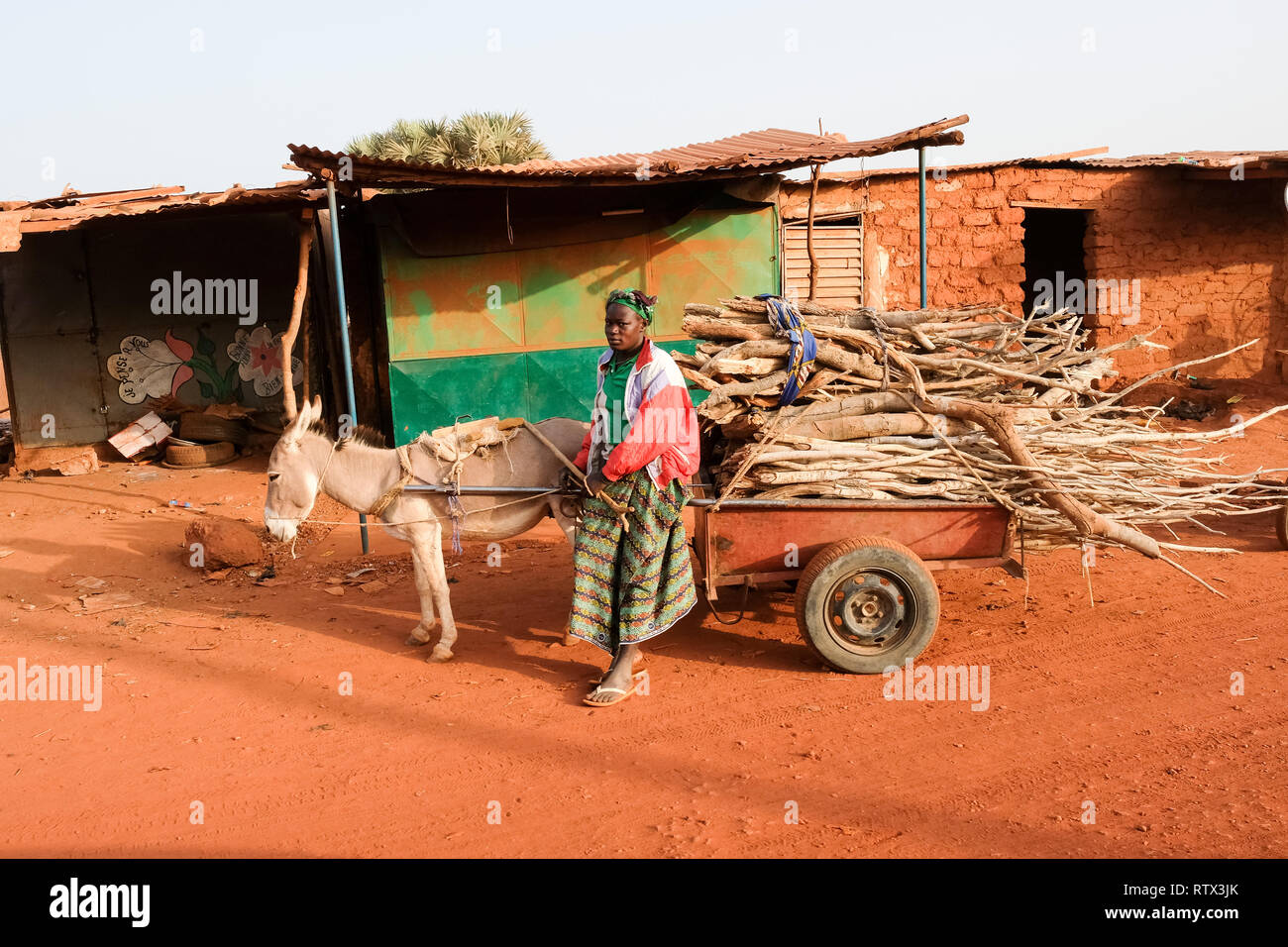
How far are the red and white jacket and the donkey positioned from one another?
0.93 metres

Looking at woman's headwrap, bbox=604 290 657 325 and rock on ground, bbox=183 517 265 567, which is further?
rock on ground, bbox=183 517 265 567

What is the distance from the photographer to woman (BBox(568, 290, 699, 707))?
14.8 feet

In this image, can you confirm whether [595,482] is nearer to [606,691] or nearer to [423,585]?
[606,691]

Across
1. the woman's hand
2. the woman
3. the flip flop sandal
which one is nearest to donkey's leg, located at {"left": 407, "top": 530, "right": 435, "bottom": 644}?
the woman

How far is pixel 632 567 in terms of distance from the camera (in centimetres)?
469

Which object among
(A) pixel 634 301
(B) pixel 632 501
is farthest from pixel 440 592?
(A) pixel 634 301

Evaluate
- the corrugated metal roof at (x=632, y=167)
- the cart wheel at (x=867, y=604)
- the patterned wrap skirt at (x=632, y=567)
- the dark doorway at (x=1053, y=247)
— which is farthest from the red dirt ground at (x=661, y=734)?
the dark doorway at (x=1053, y=247)

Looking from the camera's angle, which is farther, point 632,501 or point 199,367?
point 199,367

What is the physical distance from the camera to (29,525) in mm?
8727

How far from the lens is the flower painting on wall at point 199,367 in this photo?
1162cm

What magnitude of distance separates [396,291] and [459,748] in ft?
21.5

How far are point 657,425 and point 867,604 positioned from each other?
1407 millimetres

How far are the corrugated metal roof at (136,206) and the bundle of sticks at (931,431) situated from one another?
476 centimetres

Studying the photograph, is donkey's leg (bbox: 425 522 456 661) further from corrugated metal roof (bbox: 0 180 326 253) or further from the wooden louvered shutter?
the wooden louvered shutter
